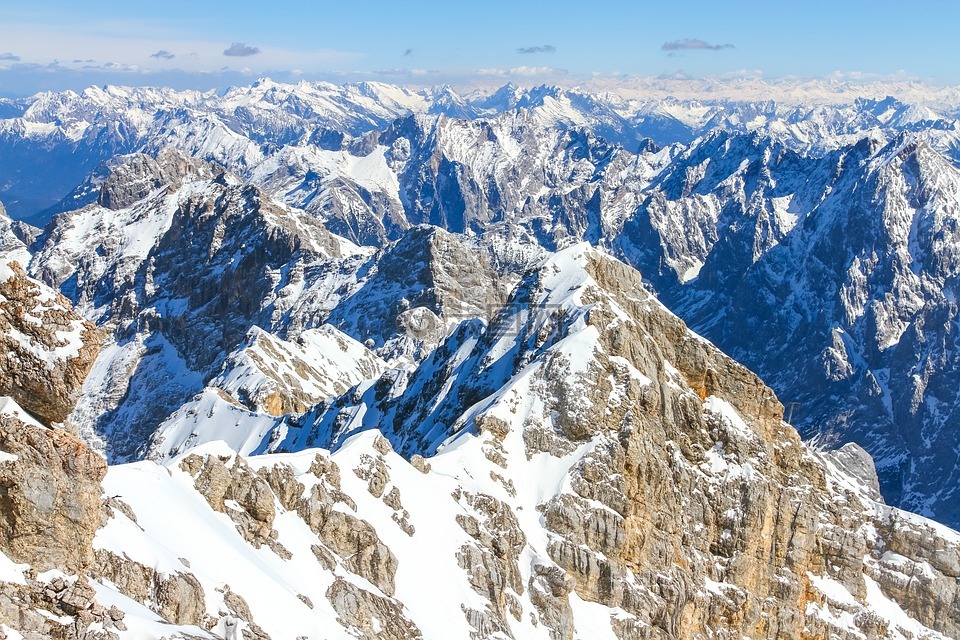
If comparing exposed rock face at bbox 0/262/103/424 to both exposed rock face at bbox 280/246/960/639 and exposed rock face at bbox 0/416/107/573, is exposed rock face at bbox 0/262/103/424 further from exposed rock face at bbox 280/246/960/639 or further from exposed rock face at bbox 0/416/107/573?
exposed rock face at bbox 280/246/960/639

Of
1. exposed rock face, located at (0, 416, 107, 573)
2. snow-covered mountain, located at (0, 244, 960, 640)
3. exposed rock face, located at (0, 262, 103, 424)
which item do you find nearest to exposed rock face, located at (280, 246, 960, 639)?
snow-covered mountain, located at (0, 244, 960, 640)

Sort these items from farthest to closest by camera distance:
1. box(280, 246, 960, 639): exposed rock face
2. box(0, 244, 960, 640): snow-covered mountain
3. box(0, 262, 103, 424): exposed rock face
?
box(280, 246, 960, 639): exposed rock face
box(0, 244, 960, 640): snow-covered mountain
box(0, 262, 103, 424): exposed rock face

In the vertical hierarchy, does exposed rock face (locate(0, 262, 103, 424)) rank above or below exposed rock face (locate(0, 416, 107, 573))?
above

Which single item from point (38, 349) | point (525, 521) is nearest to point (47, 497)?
point (38, 349)

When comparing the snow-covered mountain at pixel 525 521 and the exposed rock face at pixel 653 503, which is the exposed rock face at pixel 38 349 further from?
the exposed rock face at pixel 653 503

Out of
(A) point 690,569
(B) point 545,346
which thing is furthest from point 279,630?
(B) point 545,346

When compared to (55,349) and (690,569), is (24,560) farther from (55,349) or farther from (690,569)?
(690,569)

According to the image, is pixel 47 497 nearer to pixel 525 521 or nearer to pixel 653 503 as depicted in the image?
pixel 525 521
